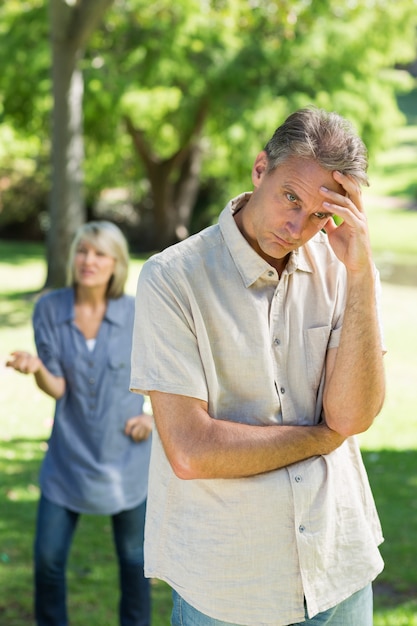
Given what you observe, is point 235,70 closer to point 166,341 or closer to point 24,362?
point 24,362

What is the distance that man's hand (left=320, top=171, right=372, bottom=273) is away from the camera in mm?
2416

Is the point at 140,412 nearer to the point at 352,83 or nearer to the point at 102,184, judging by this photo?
the point at 352,83

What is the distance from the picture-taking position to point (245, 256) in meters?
2.54

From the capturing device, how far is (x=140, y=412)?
4469 mm

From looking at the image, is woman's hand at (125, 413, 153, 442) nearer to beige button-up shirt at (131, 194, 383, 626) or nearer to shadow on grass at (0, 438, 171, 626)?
shadow on grass at (0, 438, 171, 626)

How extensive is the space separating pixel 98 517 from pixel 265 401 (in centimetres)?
451

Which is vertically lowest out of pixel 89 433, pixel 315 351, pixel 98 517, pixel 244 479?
pixel 98 517

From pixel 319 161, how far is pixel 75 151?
520 inches

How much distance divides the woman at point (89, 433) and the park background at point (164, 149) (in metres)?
0.78

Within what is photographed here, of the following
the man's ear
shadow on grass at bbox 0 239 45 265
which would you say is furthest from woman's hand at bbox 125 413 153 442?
shadow on grass at bbox 0 239 45 265

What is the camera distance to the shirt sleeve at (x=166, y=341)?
2.42m

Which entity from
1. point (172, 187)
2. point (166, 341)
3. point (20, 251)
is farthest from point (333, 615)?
point (172, 187)

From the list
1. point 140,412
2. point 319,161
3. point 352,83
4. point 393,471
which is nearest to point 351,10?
point 352,83

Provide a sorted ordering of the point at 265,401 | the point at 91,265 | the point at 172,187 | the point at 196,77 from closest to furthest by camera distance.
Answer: the point at 265,401 → the point at 91,265 → the point at 196,77 → the point at 172,187
